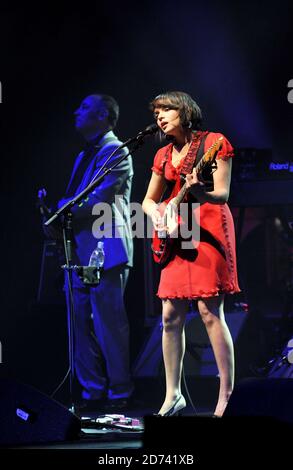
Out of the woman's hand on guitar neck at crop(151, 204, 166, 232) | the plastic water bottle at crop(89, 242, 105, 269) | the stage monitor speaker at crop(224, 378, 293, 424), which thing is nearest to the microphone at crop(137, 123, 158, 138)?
the woman's hand on guitar neck at crop(151, 204, 166, 232)

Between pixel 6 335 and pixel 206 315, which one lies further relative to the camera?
pixel 6 335

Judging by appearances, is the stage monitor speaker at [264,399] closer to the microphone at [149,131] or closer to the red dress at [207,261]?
the red dress at [207,261]

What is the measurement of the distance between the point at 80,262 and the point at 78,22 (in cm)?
206

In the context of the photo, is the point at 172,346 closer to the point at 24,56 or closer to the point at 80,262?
the point at 80,262

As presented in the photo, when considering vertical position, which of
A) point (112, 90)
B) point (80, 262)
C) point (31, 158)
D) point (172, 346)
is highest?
point (112, 90)

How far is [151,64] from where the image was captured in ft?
22.1

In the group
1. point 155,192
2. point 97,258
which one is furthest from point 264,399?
point 97,258

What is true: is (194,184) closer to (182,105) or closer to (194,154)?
(194,154)

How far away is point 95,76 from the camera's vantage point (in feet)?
22.1

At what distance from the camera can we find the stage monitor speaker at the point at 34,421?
3.36m

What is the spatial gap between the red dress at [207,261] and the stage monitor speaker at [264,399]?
1833 mm

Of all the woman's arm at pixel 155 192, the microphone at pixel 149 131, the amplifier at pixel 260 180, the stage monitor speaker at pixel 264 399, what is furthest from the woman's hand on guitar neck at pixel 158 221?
the stage monitor speaker at pixel 264 399
